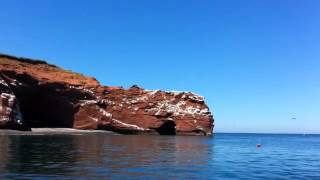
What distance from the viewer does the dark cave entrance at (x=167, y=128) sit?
138 metres

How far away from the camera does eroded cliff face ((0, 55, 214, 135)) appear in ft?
375

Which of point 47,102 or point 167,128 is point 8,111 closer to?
point 47,102

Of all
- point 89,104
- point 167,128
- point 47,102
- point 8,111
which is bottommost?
point 167,128

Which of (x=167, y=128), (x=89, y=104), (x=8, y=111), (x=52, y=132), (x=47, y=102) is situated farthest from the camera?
(x=167, y=128)

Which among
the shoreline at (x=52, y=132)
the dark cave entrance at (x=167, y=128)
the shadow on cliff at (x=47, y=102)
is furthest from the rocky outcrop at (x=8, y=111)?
the dark cave entrance at (x=167, y=128)

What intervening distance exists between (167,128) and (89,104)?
31537 mm

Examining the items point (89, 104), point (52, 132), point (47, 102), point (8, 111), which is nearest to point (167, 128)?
point (89, 104)

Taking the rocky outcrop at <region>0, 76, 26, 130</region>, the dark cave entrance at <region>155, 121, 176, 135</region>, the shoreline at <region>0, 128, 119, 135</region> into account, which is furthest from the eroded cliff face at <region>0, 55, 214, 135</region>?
the shoreline at <region>0, 128, 119, 135</region>

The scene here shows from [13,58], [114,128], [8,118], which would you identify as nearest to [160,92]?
[114,128]

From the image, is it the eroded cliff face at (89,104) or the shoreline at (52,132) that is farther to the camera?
the eroded cliff face at (89,104)

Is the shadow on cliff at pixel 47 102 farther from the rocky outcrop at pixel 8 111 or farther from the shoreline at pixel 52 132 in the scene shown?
the rocky outcrop at pixel 8 111

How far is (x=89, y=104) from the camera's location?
12444 centimetres

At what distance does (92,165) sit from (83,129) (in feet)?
287

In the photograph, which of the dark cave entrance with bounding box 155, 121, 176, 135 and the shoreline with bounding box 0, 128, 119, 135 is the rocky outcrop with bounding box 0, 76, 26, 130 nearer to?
the shoreline with bounding box 0, 128, 119, 135
